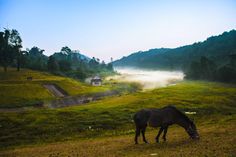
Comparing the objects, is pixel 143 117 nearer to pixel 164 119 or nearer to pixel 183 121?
pixel 164 119

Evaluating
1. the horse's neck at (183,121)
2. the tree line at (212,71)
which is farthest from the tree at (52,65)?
the horse's neck at (183,121)

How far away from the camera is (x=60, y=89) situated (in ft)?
399

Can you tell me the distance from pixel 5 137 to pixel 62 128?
32.4 feet

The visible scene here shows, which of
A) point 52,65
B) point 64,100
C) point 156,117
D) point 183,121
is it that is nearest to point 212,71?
point 64,100

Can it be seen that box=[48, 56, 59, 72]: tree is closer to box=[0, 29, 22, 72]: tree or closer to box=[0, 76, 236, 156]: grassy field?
box=[0, 29, 22, 72]: tree

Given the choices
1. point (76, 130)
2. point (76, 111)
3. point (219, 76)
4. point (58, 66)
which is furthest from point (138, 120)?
point (58, 66)

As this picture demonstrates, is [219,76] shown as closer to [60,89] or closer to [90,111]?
[60,89]

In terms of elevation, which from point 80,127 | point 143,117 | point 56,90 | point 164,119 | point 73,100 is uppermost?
point 143,117

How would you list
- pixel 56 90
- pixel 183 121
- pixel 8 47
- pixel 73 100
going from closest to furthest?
pixel 183 121
pixel 73 100
pixel 56 90
pixel 8 47

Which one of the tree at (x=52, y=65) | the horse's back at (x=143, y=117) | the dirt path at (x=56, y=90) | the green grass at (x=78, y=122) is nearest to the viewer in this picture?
the horse's back at (x=143, y=117)

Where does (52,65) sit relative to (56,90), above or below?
above

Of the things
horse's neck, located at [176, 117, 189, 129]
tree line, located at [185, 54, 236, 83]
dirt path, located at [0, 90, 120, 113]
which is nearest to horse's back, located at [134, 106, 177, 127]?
horse's neck, located at [176, 117, 189, 129]

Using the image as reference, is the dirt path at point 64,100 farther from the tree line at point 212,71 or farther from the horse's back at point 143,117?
the horse's back at point 143,117

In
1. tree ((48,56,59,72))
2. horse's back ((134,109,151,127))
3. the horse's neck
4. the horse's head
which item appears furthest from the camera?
tree ((48,56,59,72))
